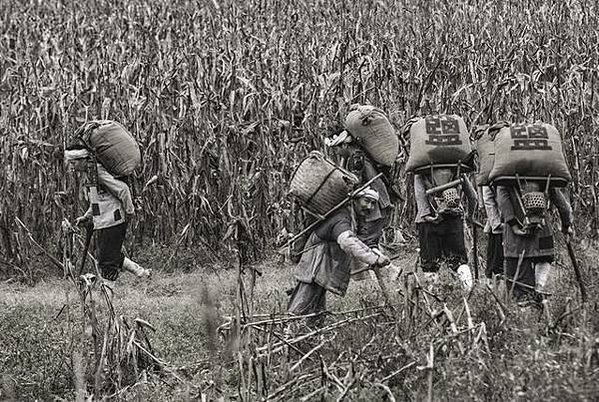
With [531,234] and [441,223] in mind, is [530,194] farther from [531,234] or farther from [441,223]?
[441,223]

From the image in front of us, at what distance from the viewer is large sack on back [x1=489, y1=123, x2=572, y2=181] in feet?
24.4

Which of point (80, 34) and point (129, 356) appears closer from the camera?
point (129, 356)

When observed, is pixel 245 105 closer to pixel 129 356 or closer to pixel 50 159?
pixel 50 159

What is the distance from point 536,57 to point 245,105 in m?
3.67

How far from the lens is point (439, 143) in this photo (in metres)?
8.49

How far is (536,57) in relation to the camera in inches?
505

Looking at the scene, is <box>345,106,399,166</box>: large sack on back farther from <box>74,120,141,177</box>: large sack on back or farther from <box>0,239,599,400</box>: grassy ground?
<box>74,120,141,177</box>: large sack on back

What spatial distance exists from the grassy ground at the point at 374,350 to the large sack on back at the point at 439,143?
968 mm

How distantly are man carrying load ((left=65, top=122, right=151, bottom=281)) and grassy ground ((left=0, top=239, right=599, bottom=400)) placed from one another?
0.55 meters

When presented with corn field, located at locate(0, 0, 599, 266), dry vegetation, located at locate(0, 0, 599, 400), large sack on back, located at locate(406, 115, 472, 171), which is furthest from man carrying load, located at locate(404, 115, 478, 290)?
corn field, located at locate(0, 0, 599, 266)

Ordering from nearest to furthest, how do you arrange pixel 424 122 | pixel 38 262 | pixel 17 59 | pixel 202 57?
pixel 424 122 < pixel 38 262 < pixel 202 57 < pixel 17 59

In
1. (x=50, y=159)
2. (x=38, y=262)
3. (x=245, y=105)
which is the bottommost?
(x=38, y=262)

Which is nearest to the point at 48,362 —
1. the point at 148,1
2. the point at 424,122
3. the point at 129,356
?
the point at 129,356

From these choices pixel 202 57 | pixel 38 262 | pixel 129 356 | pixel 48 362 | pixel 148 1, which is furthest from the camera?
pixel 148 1
